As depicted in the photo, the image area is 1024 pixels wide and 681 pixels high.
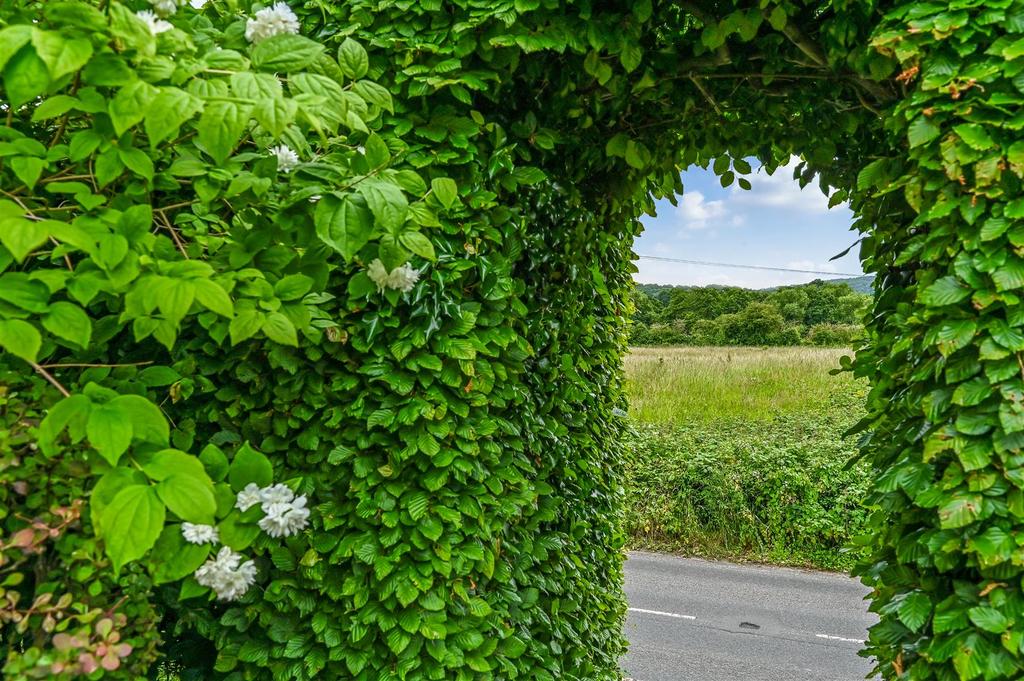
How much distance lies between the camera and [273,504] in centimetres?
145

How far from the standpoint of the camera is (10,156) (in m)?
1.29

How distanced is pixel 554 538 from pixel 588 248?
1.18m

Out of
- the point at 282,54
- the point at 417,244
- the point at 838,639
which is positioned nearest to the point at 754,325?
the point at 838,639

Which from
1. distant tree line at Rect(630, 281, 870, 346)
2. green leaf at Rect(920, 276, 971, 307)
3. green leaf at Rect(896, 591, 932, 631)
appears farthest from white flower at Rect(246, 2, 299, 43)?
distant tree line at Rect(630, 281, 870, 346)

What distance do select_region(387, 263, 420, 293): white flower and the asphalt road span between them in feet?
14.3

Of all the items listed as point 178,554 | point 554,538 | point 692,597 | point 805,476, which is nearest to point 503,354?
point 554,538

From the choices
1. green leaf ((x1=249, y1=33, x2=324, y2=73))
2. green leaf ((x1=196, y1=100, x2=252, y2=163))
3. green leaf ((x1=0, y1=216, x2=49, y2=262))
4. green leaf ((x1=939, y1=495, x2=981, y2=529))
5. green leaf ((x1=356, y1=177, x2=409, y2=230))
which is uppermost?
green leaf ((x1=249, y1=33, x2=324, y2=73))

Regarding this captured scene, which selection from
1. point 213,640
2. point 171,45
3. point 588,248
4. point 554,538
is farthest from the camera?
point 588,248

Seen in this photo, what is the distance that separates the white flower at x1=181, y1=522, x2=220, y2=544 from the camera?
135 cm

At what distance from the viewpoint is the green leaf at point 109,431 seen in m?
1.13

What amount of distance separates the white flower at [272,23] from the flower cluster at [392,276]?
0.56 metres

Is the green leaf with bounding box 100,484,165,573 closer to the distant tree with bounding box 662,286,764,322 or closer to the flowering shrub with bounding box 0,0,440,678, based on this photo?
the flowering shrub with bounding box 0,0,440,678

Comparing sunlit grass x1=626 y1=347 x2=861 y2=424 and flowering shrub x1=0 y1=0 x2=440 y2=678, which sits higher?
flowering shrub x1=0 y1=0 x2=440 y2=678

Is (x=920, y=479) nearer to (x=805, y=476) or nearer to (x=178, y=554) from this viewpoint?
(x=178, y=554)
